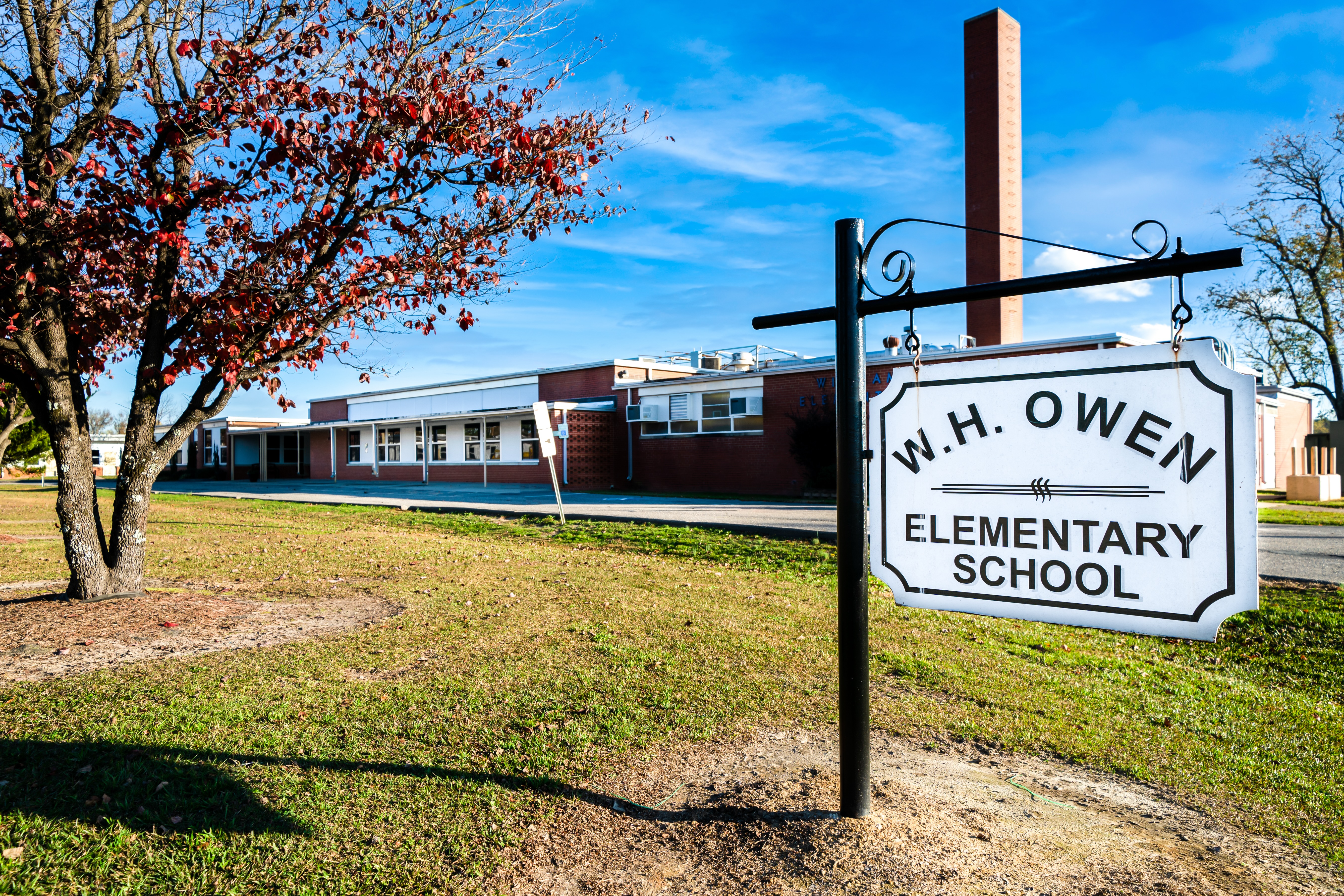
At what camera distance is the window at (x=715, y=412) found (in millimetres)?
27234

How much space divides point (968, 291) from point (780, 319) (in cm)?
77

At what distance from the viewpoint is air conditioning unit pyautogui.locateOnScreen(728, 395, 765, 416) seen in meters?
26.2

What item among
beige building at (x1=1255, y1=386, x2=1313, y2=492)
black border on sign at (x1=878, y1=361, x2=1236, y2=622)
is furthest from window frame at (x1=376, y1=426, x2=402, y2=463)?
black border on sign at (x1=878, y1=361, x2=1236, y2=622)

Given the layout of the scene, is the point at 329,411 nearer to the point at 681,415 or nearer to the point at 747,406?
the point at 681,415

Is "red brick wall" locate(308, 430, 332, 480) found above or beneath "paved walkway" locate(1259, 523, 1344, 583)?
above

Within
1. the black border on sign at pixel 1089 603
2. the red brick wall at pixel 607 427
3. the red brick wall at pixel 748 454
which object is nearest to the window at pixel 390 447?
the red brick wall at pixel 607 427

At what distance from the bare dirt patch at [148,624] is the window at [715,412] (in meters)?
20.1

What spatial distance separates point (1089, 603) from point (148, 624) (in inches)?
252

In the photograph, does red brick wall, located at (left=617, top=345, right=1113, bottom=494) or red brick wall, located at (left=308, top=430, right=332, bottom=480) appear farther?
red brick wall, located at (left=308, top=430, right=332, bottom=480)

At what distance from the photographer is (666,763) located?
3785 mm

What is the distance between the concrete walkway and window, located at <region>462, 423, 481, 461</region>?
1.35m

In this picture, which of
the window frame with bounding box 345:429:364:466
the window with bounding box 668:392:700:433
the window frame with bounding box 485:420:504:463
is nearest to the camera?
the window with bounding box 668:392:700:433

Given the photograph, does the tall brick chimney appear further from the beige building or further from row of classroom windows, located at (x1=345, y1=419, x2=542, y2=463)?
row of classroom windows, located at (x1=345, y1=419, x2=542, y2=463)

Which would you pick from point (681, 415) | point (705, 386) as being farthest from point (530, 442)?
point (705, 386)
